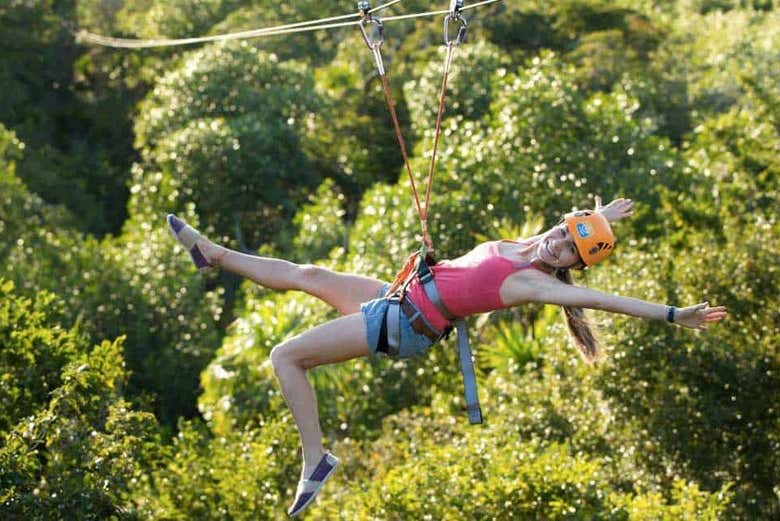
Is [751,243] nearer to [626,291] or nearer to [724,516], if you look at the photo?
[626,291]

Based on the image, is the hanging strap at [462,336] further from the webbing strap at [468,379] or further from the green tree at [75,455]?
the green tree at [75,455]

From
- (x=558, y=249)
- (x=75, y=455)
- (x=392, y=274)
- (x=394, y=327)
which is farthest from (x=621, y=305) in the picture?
(x=392, y=274)

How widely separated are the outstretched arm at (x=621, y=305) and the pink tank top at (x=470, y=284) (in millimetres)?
156

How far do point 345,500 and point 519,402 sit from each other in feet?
7.41

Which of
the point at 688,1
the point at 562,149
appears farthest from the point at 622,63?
the point at 688,1

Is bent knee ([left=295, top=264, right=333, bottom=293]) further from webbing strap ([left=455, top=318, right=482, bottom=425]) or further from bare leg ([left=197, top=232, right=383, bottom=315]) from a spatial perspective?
webbing strap ([left=455, top=318, right=482, bottom=425])

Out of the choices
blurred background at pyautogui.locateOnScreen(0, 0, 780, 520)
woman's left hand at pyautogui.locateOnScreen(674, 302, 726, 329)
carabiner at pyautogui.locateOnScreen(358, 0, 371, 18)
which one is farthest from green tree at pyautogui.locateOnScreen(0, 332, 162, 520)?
woman's left hand at pyautogui.locateOnScreen(674, 302, 726, 329)

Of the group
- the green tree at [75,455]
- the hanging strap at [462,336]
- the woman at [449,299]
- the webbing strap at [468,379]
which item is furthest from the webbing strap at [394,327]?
the green tree at [75,455]

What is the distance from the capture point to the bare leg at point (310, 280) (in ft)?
19.2

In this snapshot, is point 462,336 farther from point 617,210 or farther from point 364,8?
point 364,8

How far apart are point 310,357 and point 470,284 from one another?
0.73 meters

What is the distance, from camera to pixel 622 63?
24.6 metres

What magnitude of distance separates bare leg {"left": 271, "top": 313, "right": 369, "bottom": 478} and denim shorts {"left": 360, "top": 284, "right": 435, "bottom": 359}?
3 centimetres

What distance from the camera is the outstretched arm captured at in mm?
5109
